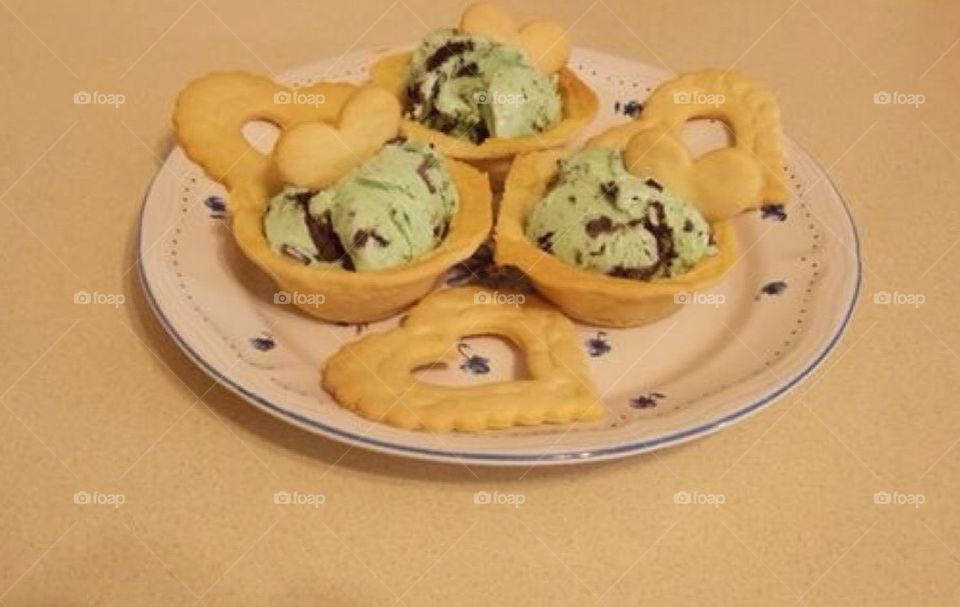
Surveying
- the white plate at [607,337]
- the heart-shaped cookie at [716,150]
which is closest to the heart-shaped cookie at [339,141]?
the white plate at [607,337]

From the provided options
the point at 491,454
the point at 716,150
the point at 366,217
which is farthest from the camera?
the point at 716,150

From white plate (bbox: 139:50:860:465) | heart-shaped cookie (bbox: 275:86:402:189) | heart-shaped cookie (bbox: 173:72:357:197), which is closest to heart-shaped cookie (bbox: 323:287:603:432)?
white plate (bbox: 139:50:860:465)

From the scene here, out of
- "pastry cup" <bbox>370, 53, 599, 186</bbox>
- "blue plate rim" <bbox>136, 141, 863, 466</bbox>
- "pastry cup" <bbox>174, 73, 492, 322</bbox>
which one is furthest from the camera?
"pastry cup" <bbox>370, 53, 599, 186</bbox>

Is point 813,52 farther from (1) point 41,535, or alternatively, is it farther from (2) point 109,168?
(1) point 41,535

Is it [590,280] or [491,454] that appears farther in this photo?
[590,280]

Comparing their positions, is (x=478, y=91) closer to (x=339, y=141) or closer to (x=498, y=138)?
(x=498, y=138)

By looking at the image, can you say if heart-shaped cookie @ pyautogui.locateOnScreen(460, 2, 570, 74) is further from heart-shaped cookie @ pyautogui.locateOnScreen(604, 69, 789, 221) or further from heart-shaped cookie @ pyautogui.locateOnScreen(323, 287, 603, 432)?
heart-shaped cookie @ pyautogui.locateOnScreen(323, 287, 603, 432)

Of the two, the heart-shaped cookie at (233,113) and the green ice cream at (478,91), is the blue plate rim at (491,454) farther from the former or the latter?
the green ice cream at (478,91)

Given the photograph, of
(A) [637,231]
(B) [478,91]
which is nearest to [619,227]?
(A) [637,231]
